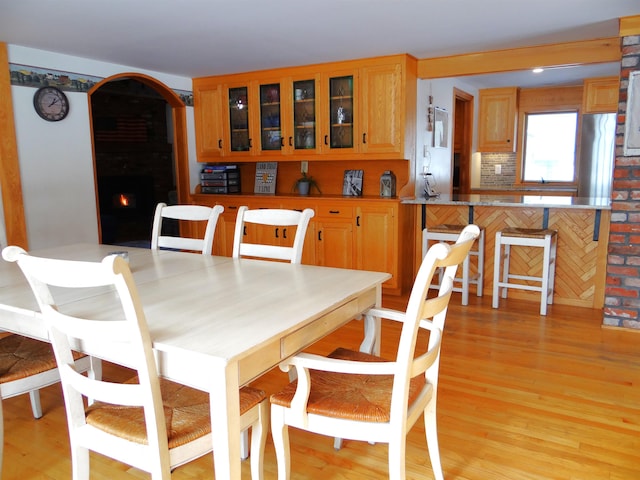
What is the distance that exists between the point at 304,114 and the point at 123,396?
3.89 m

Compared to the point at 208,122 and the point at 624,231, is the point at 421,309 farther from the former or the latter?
the point at 208,122

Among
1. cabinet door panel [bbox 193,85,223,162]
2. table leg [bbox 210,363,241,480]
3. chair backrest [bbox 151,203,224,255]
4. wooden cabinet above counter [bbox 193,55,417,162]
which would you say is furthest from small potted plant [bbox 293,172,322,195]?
table leg [bbox 210,363,241,480]

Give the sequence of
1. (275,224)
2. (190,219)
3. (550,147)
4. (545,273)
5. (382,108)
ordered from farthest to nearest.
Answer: (550,147), (382,108), (545,273), (190,219), (275,224)

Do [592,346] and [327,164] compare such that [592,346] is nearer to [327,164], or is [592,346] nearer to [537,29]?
[537,29]

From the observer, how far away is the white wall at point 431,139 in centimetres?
470

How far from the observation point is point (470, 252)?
4320mm

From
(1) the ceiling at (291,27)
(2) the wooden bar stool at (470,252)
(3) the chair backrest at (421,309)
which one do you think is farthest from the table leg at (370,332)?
(2) the wooden bar stool at (470,252)

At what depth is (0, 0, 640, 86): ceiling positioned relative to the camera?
2.95m

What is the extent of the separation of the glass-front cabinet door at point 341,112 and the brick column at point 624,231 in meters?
2.15

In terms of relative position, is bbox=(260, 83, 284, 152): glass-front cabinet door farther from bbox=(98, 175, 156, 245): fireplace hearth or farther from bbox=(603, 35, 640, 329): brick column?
bbox=(603, 35, 640, 329): brick column

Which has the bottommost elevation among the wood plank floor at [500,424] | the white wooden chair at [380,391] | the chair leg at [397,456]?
the wood plank floor at [500,424]

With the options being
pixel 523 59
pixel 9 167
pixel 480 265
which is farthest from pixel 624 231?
pixel 9 167

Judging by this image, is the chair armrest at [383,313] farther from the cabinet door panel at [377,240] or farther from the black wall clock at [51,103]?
the black wall clock at [51,103]

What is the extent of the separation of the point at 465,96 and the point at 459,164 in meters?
0.96
